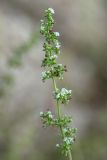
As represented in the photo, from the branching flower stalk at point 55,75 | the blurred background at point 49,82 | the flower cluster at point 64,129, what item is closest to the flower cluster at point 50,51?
the branching flower stalk at point 55,75

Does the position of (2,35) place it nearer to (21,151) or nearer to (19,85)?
(19,85)

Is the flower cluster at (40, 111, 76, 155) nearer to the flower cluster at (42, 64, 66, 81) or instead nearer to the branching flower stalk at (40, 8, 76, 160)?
the branching flower stalk at (40, 8, 76, 160)

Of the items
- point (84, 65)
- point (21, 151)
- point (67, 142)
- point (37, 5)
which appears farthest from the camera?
point (37, 5)

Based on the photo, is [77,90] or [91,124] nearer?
[91,124]

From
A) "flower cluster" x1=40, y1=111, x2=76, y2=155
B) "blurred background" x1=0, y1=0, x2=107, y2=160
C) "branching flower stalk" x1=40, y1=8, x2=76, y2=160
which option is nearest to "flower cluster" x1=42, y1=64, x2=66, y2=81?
"branching flower stalk" x1=40, y1=8, x2=76, y2=160

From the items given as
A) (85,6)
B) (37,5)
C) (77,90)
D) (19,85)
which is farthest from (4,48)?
(85,6)

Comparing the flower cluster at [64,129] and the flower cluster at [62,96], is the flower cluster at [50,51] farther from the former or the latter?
the flower cluster at [64,129]

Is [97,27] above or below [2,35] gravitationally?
above

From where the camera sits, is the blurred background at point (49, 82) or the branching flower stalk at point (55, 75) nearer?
the branching flower stalk at point (55, 75)

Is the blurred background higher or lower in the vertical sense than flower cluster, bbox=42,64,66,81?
higher
